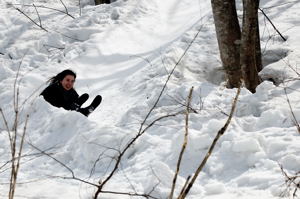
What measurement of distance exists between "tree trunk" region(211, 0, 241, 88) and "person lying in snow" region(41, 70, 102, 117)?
68.9 inches

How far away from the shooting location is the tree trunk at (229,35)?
5.49m

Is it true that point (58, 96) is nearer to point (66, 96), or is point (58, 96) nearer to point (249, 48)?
point (66, 96)

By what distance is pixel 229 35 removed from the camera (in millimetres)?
5574

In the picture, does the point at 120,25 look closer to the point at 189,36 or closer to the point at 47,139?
the point at 189,36

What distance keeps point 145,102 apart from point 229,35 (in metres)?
A: 1.33

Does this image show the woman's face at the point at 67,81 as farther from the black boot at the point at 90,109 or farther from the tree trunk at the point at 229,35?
the tree trunk at the point at 229,35

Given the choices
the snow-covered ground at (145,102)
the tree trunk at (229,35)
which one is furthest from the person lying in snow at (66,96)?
the tree trunk at (229,35)

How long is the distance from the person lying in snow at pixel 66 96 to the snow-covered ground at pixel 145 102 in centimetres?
19

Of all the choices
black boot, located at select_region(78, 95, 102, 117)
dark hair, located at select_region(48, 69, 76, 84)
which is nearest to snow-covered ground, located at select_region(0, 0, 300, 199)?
black boot, located at select_region(78, 95, 102, 117)

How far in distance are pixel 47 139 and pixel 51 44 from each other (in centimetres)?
395

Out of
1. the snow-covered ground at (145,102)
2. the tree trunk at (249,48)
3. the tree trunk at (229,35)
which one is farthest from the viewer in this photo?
the tree trunk at (229,35)

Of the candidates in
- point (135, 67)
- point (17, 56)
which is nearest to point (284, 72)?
point (135, 67)

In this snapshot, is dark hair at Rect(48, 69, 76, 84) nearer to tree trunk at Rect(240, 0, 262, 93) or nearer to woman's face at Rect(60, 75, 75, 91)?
woman's face at Rect(60, 75, 75, 91)

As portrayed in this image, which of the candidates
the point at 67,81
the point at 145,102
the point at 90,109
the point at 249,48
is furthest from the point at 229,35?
the point at 67,81
